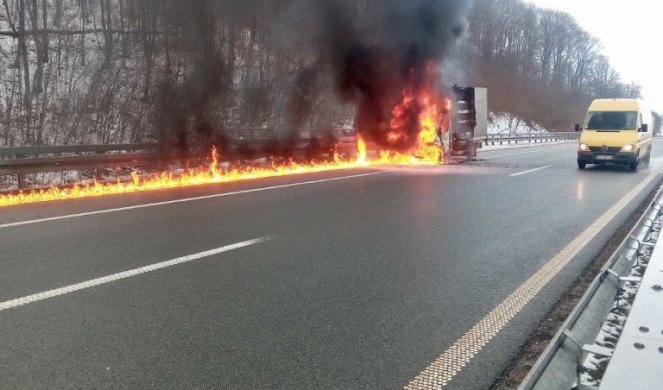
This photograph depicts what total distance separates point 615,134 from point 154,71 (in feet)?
47.0

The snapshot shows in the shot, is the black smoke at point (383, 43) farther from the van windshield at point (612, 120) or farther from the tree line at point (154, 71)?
the van windshield at point (612, 120)

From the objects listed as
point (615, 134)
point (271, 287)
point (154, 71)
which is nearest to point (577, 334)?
point (271, 287)

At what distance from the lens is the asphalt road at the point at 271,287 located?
2854 mm

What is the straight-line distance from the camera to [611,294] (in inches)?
151

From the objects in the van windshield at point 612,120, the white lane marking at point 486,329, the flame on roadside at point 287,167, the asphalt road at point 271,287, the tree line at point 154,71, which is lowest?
the white lane marking at point 486,329

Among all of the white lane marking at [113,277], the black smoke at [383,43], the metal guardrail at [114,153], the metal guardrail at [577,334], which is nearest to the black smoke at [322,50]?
the black smoke at [383,43]

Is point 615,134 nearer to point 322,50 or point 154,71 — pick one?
point 322,50

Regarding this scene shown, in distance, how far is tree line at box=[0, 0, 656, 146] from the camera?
15.2 meters

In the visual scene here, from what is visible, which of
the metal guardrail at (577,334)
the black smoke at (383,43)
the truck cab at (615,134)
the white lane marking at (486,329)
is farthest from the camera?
the black smoke at (383,43)

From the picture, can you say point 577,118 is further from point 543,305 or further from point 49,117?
point 543,305

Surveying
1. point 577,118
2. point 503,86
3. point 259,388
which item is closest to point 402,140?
point 259,388

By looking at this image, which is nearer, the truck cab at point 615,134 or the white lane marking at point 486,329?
the white lane marking at point 486,329

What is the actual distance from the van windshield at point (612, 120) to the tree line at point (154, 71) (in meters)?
5.85

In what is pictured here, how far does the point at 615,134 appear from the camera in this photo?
48.8 ft
